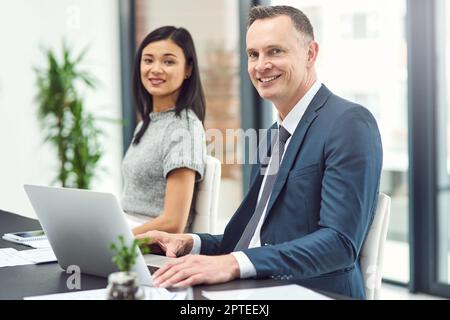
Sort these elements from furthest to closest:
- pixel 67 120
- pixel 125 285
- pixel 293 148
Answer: pixel 67 120 → pixel 293 148 → pixel 125 285

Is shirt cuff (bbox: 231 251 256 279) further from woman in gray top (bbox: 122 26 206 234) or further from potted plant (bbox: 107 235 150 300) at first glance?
woman in gray top (bbox: 122 26 206 234)

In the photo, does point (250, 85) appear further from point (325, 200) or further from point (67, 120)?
point (325, 200)

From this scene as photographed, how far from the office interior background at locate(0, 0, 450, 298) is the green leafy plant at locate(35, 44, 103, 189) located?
182 millimetres

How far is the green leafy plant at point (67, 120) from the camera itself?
16.4 ft

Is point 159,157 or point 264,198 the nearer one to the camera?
point 264,198

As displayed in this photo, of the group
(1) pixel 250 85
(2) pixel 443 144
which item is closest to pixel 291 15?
(2) pixel 443 144

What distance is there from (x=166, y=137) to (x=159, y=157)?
0.29 feet

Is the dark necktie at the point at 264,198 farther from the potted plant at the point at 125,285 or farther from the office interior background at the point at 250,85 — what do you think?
the office interior background at the point at 250,85

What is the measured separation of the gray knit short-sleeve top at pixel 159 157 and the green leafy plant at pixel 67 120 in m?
2.38

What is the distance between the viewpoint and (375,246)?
5.58 feet

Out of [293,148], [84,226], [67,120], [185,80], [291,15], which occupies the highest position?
[291,15]

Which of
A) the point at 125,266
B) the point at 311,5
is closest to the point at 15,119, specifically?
the point at 311,5

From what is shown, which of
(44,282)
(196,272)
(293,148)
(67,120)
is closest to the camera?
(196,272)

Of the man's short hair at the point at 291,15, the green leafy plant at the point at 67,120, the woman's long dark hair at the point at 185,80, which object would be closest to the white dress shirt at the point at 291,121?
the man's short hair at the point at 291,15
